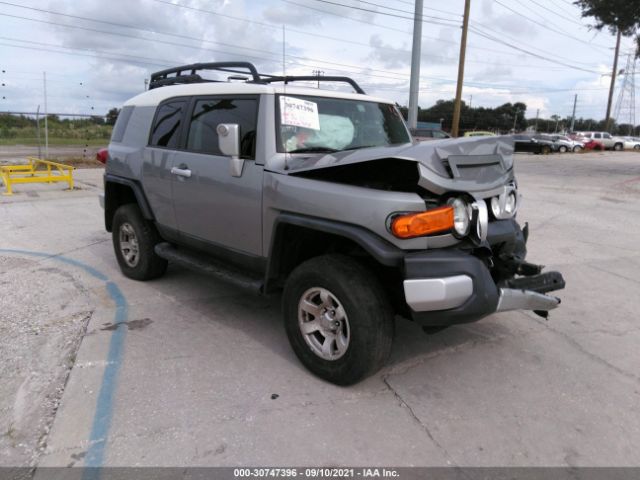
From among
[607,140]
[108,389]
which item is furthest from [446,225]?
[607,140]

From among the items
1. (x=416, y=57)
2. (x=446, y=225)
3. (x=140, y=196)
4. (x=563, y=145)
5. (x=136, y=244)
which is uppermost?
(x=416, y=57)

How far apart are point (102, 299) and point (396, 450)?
3414mm

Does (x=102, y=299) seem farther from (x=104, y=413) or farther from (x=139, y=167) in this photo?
(x=104, y=413)

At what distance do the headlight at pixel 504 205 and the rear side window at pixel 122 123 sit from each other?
3936 mm

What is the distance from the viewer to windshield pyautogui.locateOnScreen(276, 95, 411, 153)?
12.4 feet

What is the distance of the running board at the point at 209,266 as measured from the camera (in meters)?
3.88

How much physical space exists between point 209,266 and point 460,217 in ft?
7.46

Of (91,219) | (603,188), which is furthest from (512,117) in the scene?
(91,219)

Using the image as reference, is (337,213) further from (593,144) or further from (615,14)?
(593,144)

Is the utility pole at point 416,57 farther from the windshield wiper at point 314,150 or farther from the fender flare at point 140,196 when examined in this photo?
the windshield wiper at point 314,150

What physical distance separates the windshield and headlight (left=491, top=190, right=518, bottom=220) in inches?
47.3

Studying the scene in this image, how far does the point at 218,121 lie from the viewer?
4211 millimetres

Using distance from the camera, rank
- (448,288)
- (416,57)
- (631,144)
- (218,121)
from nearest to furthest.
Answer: (448,288)
(218,121)
(416,57)
(631,144)

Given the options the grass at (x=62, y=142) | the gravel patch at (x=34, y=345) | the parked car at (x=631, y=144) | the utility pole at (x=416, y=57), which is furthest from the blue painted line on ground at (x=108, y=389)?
the parked car at (x=631, y=144)
